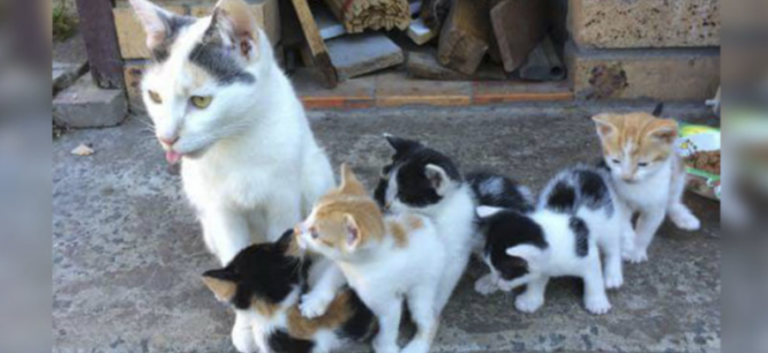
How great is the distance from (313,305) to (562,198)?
1021 millimetres

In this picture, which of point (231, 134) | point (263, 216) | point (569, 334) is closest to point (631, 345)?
point (569, 334)

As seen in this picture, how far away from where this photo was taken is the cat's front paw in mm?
2141

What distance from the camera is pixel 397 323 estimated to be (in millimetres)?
2207

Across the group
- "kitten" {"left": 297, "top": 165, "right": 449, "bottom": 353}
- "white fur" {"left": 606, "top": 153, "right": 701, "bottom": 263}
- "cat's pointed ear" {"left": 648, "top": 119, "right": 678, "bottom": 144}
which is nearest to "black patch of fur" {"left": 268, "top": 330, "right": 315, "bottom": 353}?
"kitten" {"left": 297, "top": 165, "right": 449, "bottom": 353}

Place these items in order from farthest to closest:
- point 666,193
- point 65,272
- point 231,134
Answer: point 65,272, point 666,193, point 231,134

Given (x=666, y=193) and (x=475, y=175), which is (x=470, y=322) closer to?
(x=475, y=175)

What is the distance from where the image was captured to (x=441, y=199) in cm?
239

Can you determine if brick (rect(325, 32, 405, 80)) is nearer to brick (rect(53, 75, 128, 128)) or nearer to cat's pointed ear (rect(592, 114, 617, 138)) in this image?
brick (rect(53, 75, 128, 128))

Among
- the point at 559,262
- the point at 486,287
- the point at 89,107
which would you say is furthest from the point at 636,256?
the point at 89,107

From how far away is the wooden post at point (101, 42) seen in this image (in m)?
3.80

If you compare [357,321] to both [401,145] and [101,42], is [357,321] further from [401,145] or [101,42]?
[101,42]

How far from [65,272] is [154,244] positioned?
1.20 ft

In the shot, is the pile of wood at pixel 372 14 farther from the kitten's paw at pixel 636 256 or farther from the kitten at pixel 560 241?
the kitten's paw at pixel 636 256

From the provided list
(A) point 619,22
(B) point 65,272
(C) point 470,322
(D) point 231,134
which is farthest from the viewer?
(A) point 619,22
